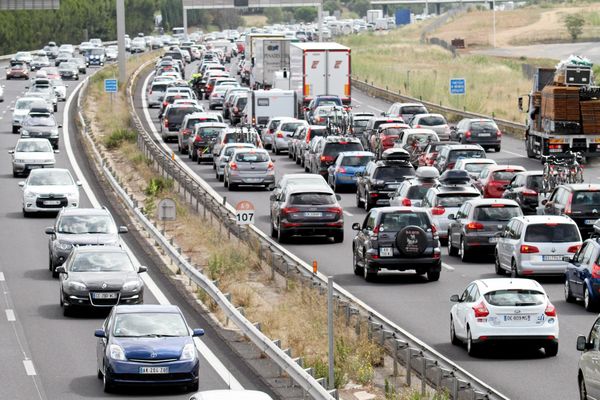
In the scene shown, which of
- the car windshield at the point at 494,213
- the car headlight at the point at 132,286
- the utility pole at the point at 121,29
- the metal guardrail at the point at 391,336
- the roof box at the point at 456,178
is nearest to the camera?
the metal guardrail at the point at 391,336

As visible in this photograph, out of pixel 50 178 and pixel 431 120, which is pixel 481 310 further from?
pixel 431 120

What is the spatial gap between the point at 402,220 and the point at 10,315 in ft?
27.4

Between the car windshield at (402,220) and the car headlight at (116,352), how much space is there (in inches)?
480

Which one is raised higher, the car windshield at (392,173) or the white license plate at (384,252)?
the white license plate at (384,252)

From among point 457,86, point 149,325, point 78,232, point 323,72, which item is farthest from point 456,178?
point 457,86

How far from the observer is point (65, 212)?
35438 millimetres

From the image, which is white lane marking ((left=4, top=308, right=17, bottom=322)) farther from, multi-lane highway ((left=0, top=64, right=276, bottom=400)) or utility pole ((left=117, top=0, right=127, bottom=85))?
utility pole ((left=117, top=0, right=127, bottom=85))

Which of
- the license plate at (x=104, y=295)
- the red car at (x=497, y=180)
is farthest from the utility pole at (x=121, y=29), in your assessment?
the license plate at (x=104, y=295)

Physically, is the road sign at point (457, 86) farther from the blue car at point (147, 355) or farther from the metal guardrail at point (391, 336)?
the blue car at point (147, 355)

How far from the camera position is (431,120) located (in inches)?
2672

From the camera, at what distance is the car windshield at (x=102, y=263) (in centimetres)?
2892

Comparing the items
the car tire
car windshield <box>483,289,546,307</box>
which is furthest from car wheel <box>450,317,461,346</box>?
car windshield <box>483,289,546,307</box>

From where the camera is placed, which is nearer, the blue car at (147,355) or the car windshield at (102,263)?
the blue car at (147,355)

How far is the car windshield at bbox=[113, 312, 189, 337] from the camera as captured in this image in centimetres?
2208
